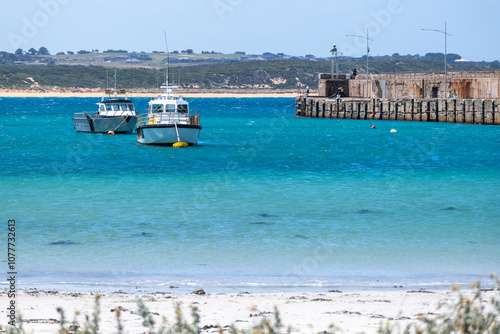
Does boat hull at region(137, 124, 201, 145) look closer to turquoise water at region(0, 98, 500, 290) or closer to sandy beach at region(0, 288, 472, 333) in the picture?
turquoise water at region(0, 98, 500, 290)

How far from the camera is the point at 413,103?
72.2 m

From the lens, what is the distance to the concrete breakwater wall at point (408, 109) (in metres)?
65.6

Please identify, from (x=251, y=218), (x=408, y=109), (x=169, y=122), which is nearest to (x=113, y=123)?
(x=169, y=122)

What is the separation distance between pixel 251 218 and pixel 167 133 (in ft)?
78.2

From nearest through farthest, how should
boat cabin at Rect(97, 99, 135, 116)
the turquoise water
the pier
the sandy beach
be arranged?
the sandy beach < the turquoise water < boat cabin at Rect(97, 99, 135, 116) < the pier

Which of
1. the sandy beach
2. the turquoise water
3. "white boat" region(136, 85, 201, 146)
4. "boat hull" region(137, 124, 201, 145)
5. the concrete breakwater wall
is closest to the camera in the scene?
the sandy beach

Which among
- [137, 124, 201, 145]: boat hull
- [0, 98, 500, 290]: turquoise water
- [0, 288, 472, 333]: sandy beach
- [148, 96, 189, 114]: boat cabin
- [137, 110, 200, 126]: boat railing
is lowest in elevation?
[0, 98, 500, 290]: turquoise water

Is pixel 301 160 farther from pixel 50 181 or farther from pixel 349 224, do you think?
pixel 349 224

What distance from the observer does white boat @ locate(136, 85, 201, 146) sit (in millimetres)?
42750

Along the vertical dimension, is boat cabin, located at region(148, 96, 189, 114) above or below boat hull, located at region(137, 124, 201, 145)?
above

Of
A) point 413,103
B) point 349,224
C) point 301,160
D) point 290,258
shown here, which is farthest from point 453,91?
point 290,258

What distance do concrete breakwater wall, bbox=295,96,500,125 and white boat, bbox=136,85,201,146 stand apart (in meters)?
32.2

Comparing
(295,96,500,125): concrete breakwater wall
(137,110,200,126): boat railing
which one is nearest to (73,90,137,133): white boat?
(137,110,200,126): boat railing

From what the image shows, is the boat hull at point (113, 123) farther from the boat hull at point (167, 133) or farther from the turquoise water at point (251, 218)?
the turquoise water at point (251, 218)
